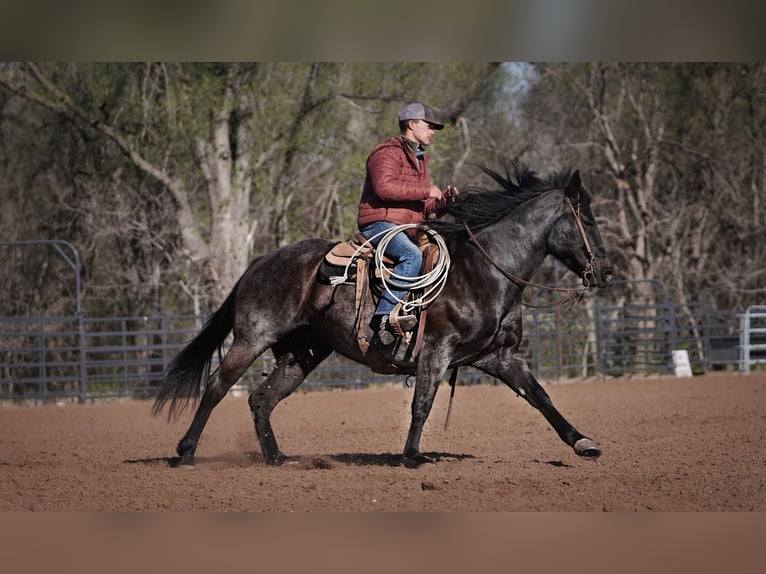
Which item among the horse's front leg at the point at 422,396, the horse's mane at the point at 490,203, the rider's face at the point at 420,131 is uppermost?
the rider's face at the point at 420,131

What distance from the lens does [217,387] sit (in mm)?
7324

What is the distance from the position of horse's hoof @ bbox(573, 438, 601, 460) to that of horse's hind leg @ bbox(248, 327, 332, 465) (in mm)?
2143

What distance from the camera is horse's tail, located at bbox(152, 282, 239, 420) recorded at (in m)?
7.64

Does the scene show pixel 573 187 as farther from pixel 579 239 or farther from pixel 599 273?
pixel 599 273

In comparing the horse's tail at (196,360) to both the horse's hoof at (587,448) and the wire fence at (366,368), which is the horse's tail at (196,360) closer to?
the horse's hoof at (587,448)

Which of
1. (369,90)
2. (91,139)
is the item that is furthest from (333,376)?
(91,139)

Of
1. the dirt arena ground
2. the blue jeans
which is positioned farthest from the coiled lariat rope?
the dirt arena ground

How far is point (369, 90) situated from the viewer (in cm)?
2100

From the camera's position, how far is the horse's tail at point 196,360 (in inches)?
301

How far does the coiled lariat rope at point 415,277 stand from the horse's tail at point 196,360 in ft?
4.89

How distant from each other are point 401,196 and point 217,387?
2138 mm

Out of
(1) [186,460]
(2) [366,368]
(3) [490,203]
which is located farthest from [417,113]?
(2) [366,368]

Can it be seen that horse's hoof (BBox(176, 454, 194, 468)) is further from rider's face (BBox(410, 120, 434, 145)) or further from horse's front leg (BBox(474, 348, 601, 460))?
rider's face (BBox(410, 120, 434, 145))

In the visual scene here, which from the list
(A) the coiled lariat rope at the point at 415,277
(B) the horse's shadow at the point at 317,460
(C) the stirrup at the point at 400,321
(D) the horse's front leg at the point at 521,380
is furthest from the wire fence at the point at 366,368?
(C) the stirrup at the point at 400,321
